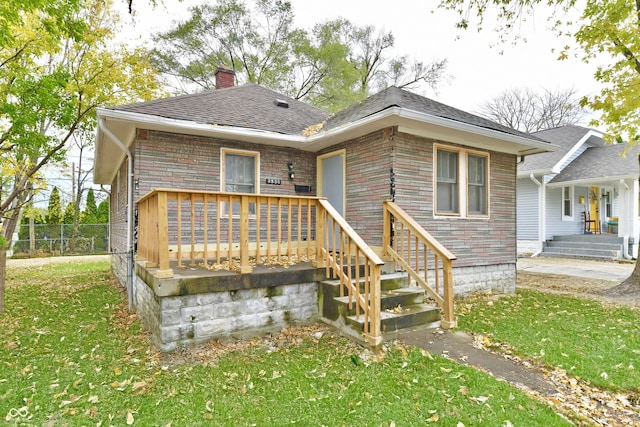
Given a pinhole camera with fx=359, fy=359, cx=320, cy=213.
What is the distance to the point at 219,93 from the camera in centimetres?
809

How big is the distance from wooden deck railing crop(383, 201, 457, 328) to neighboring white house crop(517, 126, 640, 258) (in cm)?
963

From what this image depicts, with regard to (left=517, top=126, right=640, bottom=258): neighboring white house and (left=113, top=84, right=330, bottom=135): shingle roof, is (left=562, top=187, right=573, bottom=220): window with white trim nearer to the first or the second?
(left=517, top=126, right=640, bottom=258): neighboring white house

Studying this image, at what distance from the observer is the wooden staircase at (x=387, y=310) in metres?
4.01

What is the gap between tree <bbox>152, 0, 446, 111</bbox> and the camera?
56.0 ft

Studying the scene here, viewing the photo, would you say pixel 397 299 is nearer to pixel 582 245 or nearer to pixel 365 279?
pixel 365 279

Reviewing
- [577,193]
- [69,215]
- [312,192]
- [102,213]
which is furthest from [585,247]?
[69,215]

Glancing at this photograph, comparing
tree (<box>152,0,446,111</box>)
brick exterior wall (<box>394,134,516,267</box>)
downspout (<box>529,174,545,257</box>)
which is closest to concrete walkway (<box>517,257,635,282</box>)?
downspout (<box>529,174,545,257</box>)

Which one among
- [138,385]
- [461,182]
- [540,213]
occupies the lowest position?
[138,385]

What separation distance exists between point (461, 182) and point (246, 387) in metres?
5.26

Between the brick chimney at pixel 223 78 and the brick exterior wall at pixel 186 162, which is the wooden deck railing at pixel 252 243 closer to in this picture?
the brick exterior wall at pixel 186 162

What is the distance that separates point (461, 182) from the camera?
6.68 metres

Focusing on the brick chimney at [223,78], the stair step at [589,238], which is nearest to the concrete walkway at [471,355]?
the brick chimney at [223,78]

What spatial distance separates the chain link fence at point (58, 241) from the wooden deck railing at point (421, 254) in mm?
16663

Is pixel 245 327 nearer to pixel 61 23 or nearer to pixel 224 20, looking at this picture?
pixel 61 23
